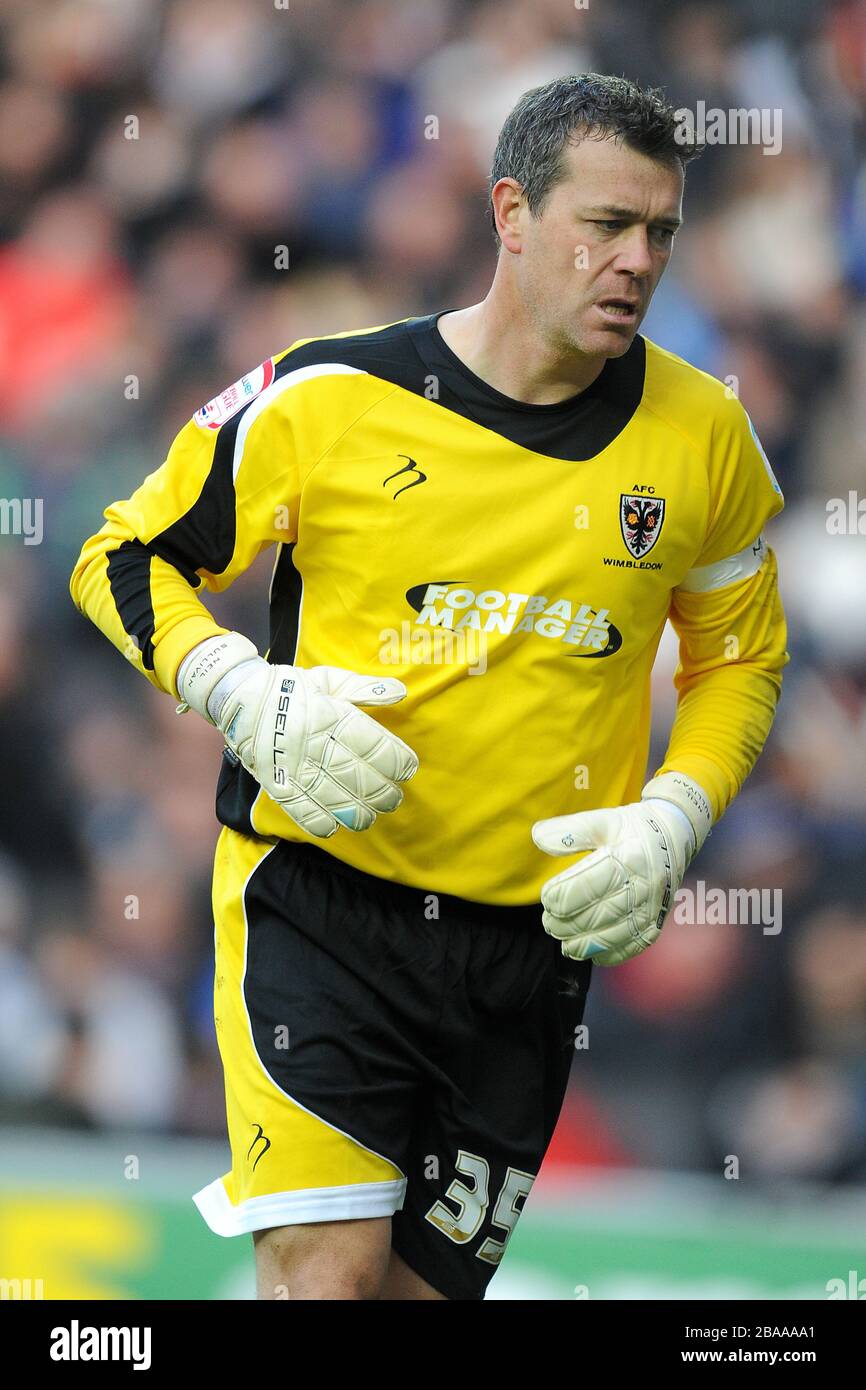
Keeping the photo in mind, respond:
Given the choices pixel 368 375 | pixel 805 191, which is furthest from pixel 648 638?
pixel 805 191

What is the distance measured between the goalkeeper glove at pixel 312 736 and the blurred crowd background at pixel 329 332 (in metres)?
1.99

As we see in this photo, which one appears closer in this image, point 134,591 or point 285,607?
point 134,591

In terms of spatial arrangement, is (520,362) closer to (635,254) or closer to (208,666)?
(635,254)

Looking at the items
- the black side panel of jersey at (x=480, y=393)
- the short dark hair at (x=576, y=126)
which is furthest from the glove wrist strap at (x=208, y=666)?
the short dark hair at (x=576, y=126)

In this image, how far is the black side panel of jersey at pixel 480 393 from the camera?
8.12 ft

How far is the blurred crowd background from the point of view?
420 centimetres

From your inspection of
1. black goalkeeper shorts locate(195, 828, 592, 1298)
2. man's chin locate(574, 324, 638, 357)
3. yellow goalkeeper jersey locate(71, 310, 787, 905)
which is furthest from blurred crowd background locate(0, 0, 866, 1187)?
man's chin locate(574, 324, 638, 357)

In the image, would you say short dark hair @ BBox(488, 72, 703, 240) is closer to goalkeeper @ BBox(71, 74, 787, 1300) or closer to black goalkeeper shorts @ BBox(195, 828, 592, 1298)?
goalkeeper @ BBox(71, 74, 787, 1300)

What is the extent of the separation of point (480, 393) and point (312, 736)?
0.60m

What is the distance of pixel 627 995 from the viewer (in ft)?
13.9

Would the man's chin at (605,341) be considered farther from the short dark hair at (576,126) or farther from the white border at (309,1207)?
the white border at (309,1207)

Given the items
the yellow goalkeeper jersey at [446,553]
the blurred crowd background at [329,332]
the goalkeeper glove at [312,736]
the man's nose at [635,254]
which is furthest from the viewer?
the blurred crowd background at [329,332]

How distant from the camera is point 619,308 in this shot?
2375mm

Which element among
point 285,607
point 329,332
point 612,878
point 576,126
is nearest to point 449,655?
point 285,607
